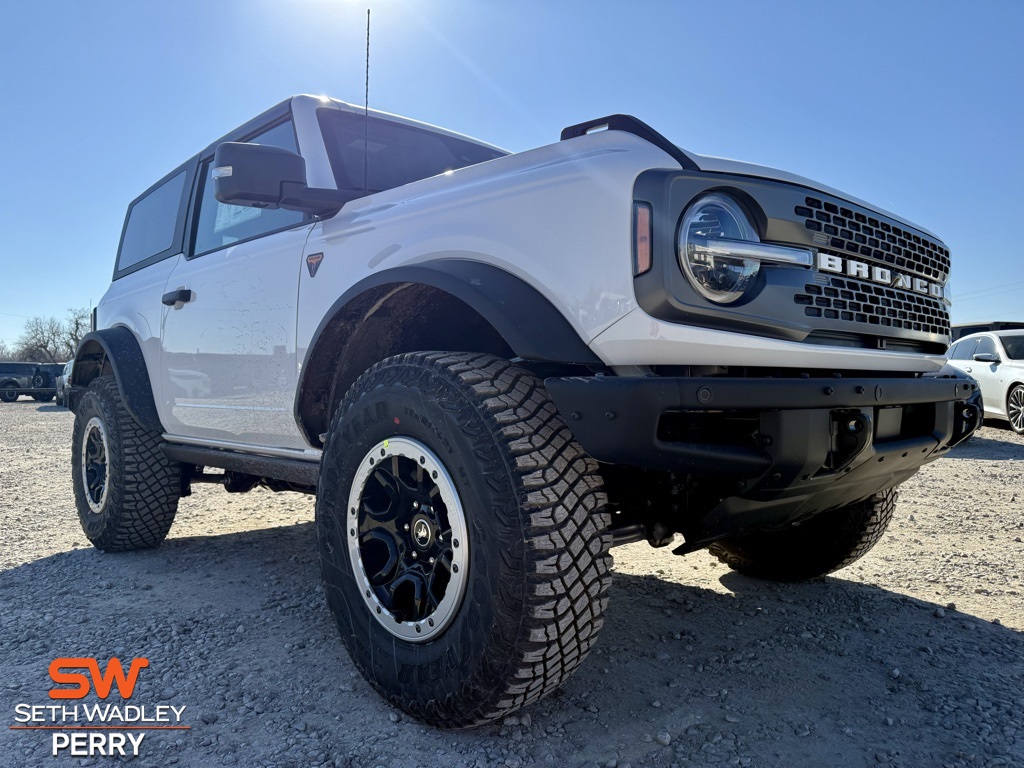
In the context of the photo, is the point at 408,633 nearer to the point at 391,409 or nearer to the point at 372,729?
the point at 372,729

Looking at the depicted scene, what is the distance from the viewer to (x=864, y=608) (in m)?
3.11

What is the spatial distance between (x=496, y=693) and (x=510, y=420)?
2.25ft

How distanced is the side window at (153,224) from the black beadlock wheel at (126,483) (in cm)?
92

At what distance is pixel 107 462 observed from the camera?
13.5 feet

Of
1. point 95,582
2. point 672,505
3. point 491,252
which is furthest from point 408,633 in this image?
point 95,582

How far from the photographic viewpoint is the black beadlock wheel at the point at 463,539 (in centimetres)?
182

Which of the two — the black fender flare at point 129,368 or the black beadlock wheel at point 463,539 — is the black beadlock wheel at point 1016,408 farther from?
the black fender flare at point 129,368

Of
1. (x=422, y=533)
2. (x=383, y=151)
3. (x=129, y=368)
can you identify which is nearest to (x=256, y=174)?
(x=383, y=151)

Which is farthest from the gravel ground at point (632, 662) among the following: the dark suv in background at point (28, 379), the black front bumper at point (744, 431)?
the dark suv in background at point (28, 379)

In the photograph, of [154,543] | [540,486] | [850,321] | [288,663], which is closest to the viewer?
[540,486]

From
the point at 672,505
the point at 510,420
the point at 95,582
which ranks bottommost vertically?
the point at 95,582

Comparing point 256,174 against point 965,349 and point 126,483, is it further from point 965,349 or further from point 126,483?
point 965,349

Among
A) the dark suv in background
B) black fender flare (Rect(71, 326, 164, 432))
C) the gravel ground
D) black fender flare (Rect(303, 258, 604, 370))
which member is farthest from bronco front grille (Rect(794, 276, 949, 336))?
the dark suv in background

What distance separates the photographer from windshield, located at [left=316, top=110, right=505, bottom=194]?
10.3 feet
